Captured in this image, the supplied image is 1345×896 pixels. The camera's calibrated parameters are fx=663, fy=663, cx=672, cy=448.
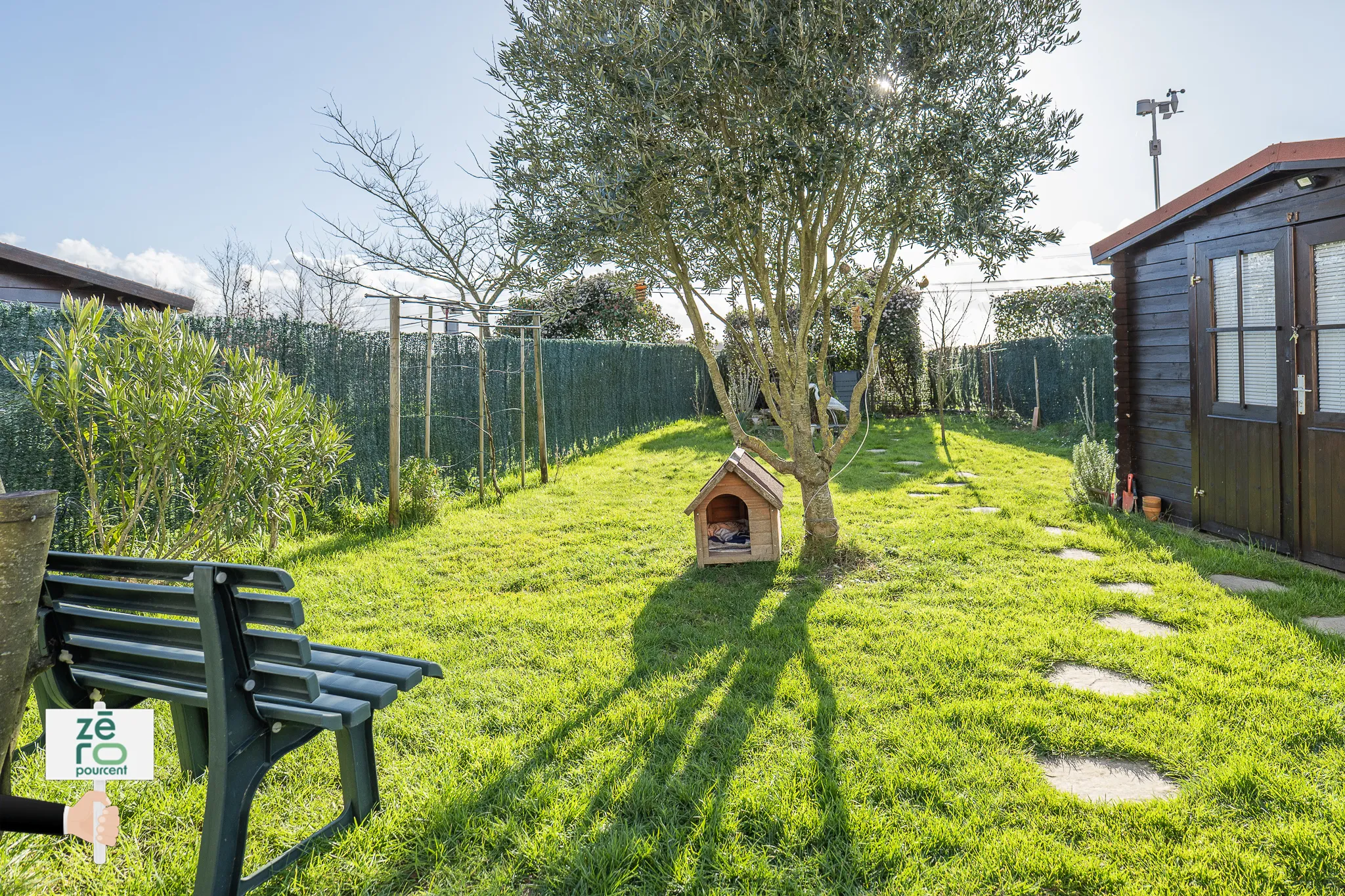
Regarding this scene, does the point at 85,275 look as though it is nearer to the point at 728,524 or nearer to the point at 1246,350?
the point at 728,524

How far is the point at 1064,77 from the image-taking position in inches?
173

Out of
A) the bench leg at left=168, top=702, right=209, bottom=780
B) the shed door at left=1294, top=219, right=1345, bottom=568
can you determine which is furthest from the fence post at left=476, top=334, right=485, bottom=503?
the shed door at left=1294, top=219, right=1345, bottom=568

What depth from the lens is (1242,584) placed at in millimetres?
4012

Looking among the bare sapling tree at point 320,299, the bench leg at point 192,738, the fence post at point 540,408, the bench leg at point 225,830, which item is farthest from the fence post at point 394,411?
the bare sapling tree at point 320,299

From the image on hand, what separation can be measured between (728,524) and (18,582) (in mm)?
4166

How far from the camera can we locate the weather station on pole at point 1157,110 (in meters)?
13.0

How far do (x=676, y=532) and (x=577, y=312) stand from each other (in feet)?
44.2

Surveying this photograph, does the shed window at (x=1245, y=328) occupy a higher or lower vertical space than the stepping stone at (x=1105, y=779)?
higher

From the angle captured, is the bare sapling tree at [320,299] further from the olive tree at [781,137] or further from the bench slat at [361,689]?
the bench slat at [361,689]

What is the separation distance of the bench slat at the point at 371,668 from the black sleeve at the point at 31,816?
0.60 meters

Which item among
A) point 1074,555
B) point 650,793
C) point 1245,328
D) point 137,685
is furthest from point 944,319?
point 137,685

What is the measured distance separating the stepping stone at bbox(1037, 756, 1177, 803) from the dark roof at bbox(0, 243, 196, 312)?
25.8 feet

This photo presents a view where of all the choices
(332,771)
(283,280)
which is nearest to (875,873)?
(332,771)

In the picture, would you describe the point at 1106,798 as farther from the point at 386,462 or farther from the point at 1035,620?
the point at 386,462
